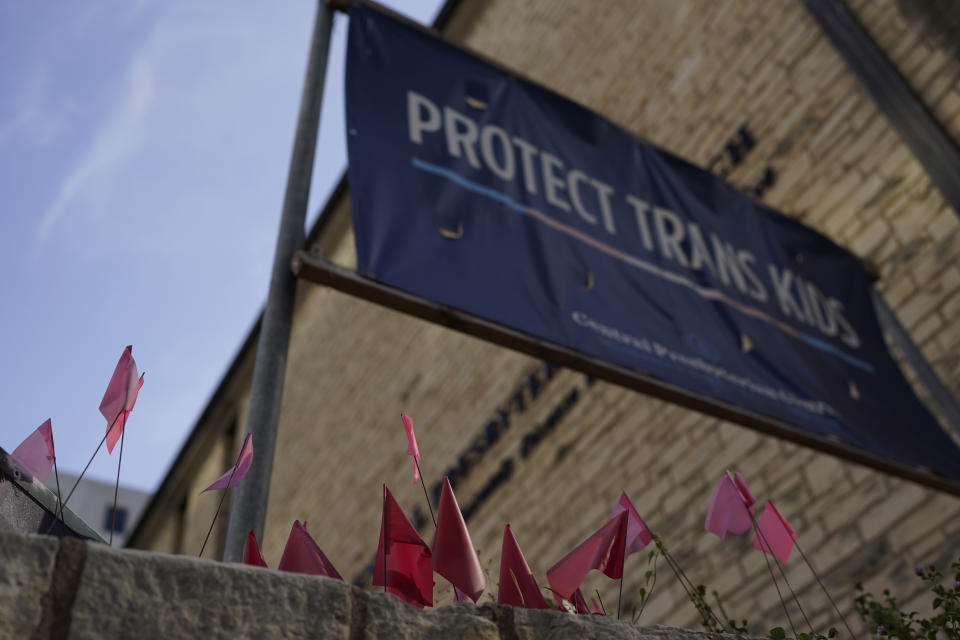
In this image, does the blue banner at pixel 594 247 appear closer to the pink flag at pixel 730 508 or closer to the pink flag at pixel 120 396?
the pink flag at pixel 730 508

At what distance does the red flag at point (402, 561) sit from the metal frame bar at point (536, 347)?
1.01m

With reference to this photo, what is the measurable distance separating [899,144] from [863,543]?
2245 millimetres

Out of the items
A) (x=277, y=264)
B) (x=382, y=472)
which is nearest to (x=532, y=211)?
(x=277, y=264)

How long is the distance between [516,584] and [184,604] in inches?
23.5

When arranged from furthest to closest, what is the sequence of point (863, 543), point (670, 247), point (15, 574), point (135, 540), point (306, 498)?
point (135, 540) → point (306, 498) → point (863, 543) → point (670, 247) → point (15, 574)

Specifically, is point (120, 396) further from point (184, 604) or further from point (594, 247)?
point (594, 247)

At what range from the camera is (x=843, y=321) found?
4.38m

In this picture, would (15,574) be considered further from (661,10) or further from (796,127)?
(661,10)

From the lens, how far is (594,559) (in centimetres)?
183

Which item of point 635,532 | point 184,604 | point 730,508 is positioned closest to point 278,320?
point 635,532

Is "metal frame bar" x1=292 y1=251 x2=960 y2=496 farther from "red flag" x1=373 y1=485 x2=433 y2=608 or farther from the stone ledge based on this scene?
the stone ledge

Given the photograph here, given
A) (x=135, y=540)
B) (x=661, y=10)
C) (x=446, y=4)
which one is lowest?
(x=135, y=540)

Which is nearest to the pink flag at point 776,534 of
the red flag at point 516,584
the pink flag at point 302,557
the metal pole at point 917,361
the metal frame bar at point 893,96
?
the red flag at point 516,584

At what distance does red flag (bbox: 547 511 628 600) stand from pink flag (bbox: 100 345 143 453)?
798 mm
